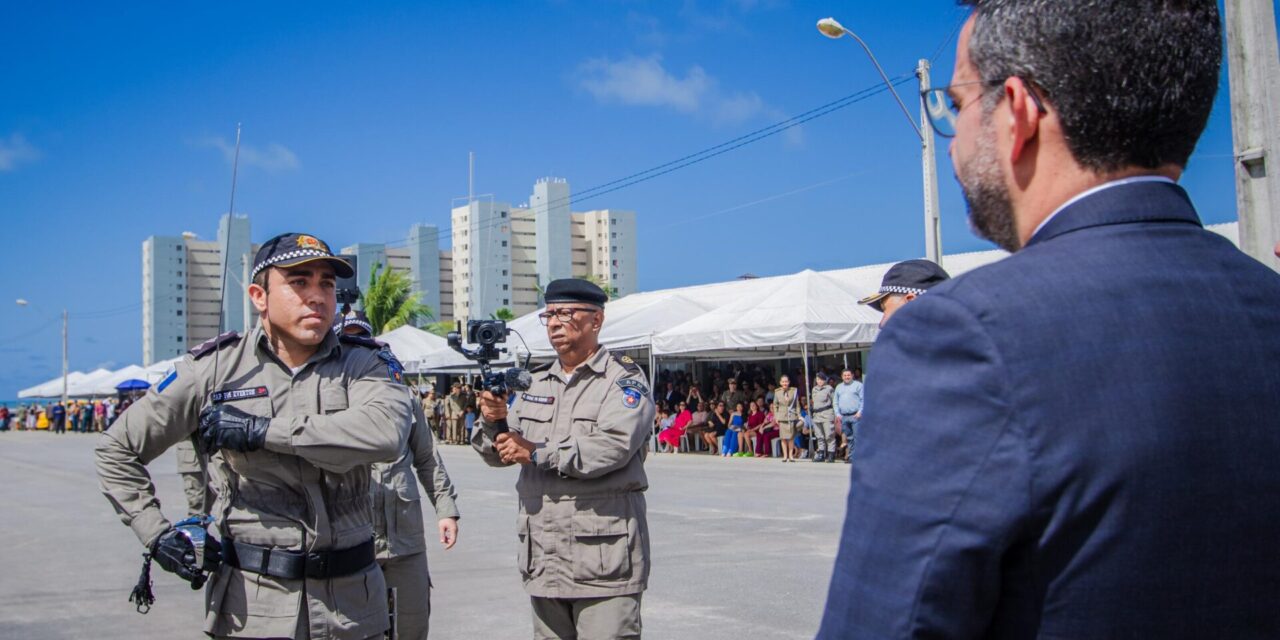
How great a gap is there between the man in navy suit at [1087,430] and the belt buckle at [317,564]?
2569mm

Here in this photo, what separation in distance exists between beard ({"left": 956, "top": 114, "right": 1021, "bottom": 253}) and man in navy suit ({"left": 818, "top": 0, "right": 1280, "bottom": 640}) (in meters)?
0.10

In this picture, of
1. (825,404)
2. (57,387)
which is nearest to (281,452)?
(825,404)

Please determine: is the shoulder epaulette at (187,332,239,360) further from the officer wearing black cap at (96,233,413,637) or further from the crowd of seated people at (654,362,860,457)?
the crowd of seated people at (654,362,860,457)

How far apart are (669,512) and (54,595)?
670 cm

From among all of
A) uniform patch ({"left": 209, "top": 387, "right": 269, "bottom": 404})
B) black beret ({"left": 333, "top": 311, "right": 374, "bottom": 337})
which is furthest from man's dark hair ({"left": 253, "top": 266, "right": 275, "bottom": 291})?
black beret ({"left": 333, "top": 311, "right": 374, "bottom": 337})

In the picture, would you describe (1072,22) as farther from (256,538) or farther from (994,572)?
(256,538)

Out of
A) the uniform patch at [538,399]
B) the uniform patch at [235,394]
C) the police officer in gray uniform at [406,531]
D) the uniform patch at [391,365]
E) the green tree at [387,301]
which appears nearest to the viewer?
the uniform patch at [235,394]

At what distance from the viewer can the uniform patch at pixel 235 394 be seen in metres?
3.55

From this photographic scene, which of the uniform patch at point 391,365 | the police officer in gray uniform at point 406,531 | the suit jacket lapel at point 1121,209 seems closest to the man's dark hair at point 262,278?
the uniform patch at point 391,365

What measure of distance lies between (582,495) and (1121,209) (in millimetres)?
3488

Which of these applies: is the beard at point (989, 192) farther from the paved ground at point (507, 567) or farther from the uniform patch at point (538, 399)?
the paved ground at point (507, 567)

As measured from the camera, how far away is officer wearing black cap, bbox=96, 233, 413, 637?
3.37m

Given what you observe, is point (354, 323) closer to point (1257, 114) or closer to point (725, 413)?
point (1257, 114)

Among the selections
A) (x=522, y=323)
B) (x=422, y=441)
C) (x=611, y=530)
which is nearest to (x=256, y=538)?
(x=611, y=530)
